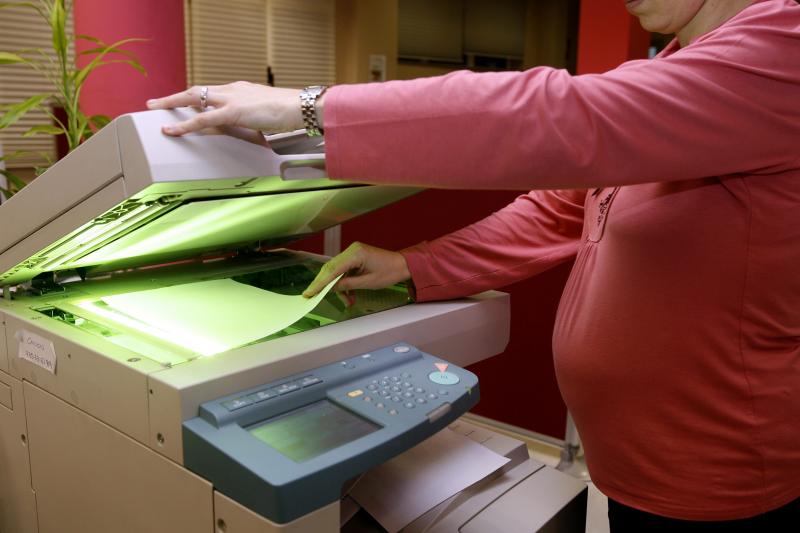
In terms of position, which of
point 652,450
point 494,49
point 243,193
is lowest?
point 652,450

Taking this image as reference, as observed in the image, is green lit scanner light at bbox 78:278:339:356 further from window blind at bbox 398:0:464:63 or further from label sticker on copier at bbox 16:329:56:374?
window blind at bbox 398:0:464:63

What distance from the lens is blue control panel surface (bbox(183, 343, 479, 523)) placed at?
728mm

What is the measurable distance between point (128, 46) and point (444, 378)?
2438 mm

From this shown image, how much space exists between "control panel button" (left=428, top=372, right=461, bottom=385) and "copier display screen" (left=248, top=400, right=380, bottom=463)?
14cm

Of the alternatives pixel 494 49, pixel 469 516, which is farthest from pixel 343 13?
pixel 469 516

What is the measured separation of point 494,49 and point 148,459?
7.95 metres

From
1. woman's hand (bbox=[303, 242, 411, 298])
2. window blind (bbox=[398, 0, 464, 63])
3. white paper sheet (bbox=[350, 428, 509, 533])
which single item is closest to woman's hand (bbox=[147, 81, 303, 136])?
woman's hand (bbox=[303, 242, 411, 298])

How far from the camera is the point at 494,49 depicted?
26.8ft

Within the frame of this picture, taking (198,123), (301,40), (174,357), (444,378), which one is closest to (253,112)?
(198,123)

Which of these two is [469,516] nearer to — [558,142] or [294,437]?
[294,437]

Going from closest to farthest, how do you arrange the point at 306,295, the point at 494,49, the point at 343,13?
the point at 306,295 → the point at 343,13 → the point at 494,49

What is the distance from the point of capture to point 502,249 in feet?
4.16

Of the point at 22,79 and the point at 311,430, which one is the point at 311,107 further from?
the point at 22,79

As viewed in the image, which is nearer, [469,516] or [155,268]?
[469,516]
